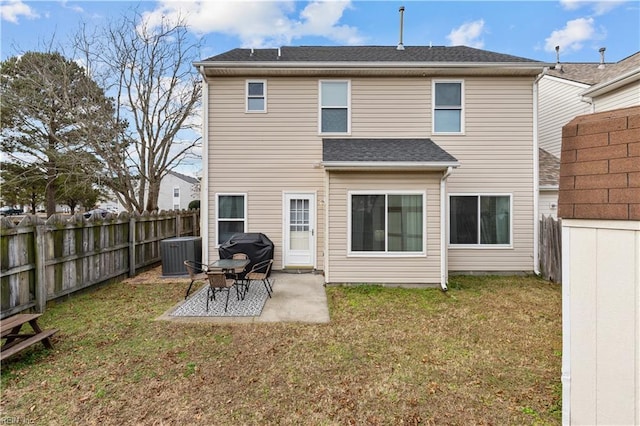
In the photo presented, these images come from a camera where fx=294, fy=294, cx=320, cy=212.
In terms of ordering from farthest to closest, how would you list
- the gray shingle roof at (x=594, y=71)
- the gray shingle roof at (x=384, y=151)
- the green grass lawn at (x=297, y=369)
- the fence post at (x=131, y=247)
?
the gray shingle roof at (x=594, y=71), the fence post at (x=131, y=247), the gray shingle roof at (x=384, y=151), the green grass lawn at (x=297, y=369)

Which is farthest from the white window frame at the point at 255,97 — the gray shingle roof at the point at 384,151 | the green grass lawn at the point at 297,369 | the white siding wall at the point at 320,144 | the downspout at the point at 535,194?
the downspout at the point at 535,194

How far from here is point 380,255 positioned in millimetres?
7164

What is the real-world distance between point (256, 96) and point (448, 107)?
224 inches

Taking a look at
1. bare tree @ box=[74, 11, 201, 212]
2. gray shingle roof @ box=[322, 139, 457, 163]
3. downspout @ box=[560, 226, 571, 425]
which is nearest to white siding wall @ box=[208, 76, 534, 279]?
gray shingle roof @ box=[322, 139, 457, 163]

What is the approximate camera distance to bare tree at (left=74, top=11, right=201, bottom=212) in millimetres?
11648

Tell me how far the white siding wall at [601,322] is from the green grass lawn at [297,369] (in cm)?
73

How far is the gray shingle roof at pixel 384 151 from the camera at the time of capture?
6.95 meters

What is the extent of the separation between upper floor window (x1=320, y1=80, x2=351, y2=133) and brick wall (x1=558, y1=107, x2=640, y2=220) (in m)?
6.81

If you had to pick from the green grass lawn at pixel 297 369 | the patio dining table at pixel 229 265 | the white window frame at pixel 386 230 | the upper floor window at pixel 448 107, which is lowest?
the green grass lawn at pixel 297 369

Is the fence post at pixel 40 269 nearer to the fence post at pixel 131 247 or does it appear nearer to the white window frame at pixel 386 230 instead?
the fence post at pixel 131 247

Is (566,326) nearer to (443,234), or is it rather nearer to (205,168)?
(443,234)

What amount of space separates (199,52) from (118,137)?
489 centimetres

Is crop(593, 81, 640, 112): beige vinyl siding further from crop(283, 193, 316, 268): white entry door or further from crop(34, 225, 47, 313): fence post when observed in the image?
crop(34, 225, 47, 313): fence post

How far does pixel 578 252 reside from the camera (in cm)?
224
